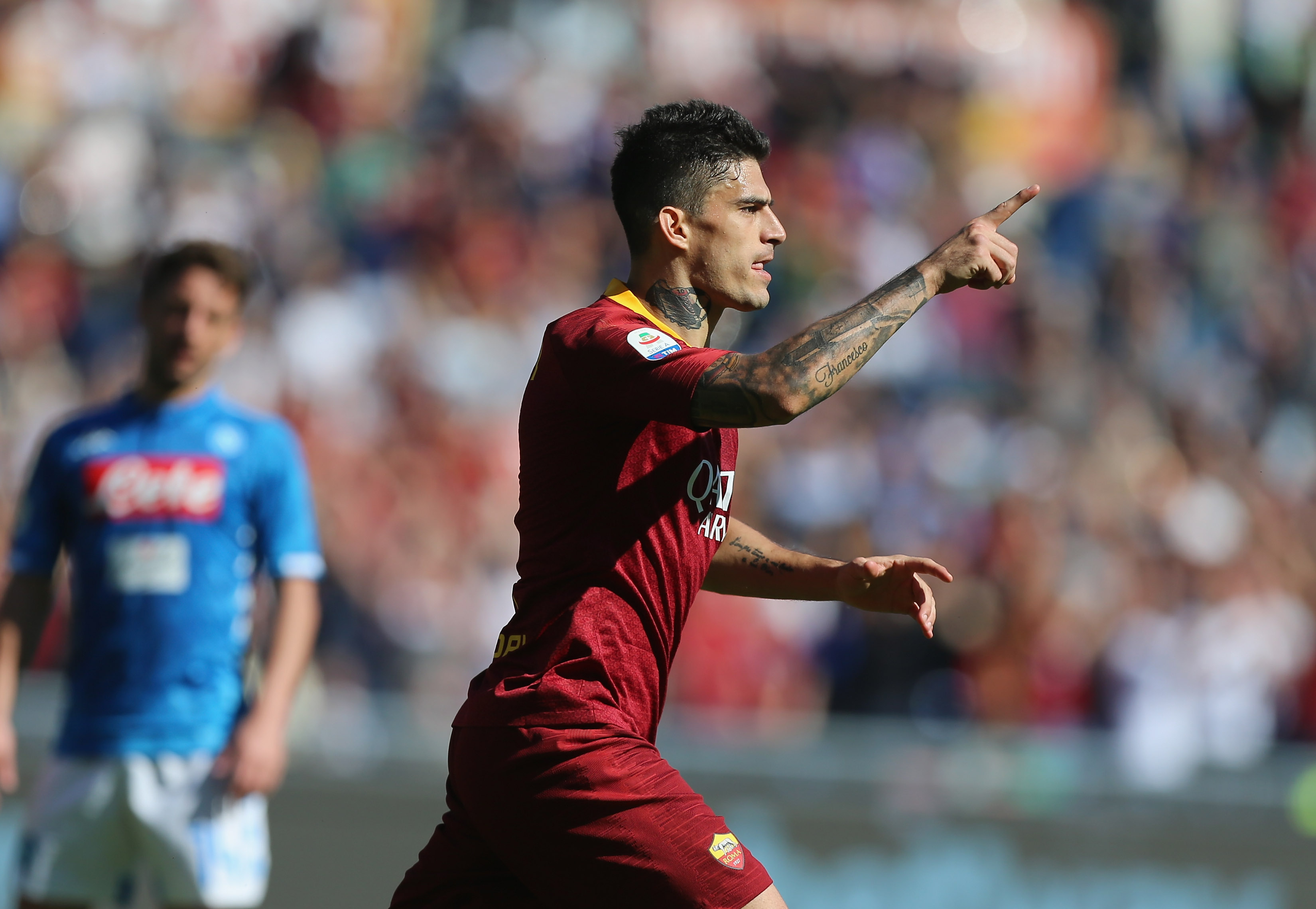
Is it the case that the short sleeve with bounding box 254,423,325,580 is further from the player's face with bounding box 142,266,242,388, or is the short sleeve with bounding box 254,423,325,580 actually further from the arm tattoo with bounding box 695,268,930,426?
the arm tattoo with bounding box 695,268,930,426

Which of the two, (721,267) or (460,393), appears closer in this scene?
(721,267)

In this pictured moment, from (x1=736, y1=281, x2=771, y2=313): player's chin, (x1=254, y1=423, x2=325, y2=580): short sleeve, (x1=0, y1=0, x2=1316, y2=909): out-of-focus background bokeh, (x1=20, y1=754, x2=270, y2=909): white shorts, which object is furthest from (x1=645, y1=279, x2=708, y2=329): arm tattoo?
(x1=20, y1=754, x2=270, y2=909): white shorts

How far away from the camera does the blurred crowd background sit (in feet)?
28.7

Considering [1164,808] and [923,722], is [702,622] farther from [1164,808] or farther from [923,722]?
[1164,808]

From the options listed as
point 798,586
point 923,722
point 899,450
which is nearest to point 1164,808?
point 923,722

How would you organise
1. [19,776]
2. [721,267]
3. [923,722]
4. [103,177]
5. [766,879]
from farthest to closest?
[103,177] < [923,722] < [19,776] < [721,267] < [766,879]

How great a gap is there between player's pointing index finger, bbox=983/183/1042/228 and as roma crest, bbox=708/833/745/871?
1.44 meters

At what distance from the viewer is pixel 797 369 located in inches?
121

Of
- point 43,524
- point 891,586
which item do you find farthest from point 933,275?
point 43,524

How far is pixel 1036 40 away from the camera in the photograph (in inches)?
531

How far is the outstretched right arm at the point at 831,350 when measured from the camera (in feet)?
10.0

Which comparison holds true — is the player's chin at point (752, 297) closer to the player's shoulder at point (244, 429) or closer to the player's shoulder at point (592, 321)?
the player's shoulder at point (592, 321)

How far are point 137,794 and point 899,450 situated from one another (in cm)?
630

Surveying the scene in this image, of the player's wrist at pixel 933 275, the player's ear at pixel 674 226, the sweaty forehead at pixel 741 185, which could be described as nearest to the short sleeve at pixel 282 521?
the player's ear at pixel 674 226
